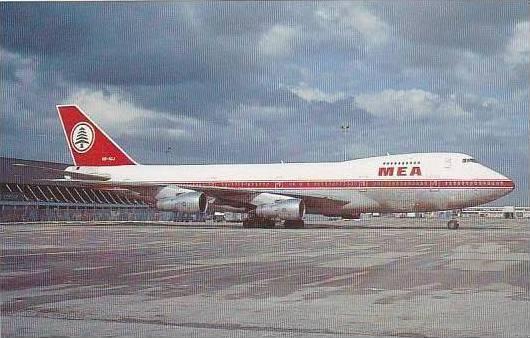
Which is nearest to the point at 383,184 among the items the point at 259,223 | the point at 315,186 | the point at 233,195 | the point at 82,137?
the point at 315,186

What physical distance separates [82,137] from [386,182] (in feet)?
68.1

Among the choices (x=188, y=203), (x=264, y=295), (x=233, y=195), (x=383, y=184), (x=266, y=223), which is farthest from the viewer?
(x=266, y=223)

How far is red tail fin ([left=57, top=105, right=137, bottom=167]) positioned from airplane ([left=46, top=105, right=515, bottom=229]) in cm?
155

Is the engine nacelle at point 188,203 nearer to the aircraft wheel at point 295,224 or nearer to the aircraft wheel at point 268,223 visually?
the aircraft wheel at point 268,223

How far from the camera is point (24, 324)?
6742 mm

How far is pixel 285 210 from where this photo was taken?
33.5 metres

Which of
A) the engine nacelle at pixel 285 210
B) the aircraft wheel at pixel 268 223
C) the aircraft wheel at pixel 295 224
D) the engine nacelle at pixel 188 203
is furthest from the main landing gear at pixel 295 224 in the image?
the engine nacelle at pixel 188 203

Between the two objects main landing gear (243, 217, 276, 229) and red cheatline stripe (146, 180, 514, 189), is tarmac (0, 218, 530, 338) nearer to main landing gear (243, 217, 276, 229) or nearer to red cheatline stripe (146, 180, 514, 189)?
red cheatline stripe (146, 180, 514, 189)

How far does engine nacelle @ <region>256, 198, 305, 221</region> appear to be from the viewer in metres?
33.4

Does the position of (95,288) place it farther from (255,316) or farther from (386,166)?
(386,166)

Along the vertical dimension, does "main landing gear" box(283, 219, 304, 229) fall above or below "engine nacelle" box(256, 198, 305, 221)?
below

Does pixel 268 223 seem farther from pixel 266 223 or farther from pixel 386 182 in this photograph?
pixel 386 182

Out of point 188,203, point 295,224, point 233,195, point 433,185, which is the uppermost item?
point 433,185

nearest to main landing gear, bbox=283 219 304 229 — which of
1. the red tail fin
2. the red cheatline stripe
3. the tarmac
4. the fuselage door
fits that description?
the red cheatline stripe
